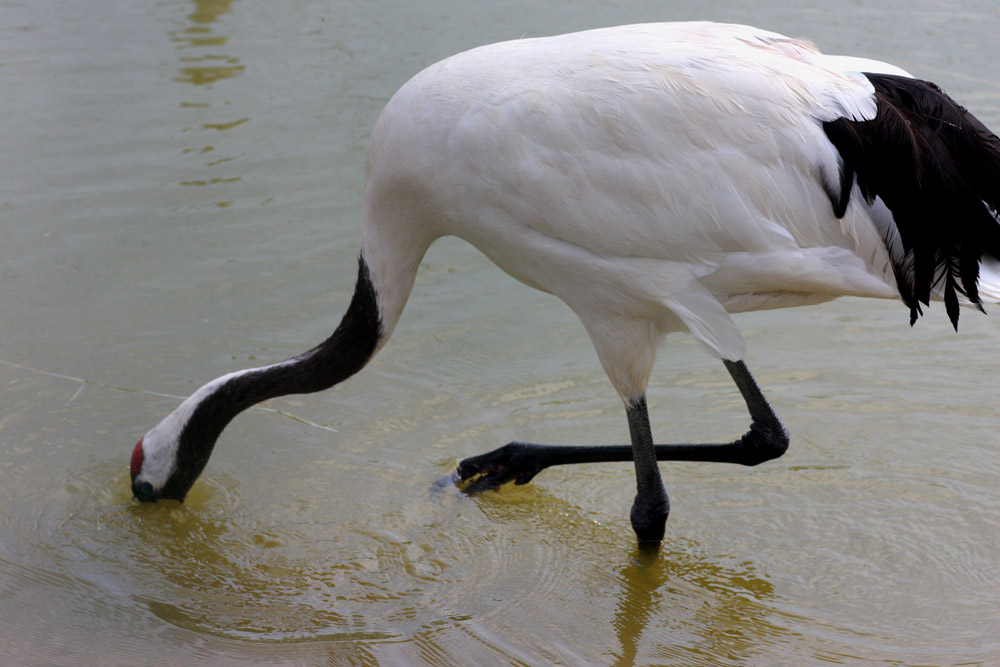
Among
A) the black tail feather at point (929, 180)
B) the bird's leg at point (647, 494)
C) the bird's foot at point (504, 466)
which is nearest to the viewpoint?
the black tail feather at point (929, 180)

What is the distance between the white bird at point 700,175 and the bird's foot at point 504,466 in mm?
889

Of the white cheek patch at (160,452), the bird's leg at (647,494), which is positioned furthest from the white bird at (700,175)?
the white cheek patch at (160,452)

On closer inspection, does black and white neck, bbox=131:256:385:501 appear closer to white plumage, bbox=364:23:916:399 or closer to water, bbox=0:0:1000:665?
water, bbox=0:0:1000:665

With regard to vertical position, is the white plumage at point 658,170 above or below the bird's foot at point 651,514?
above

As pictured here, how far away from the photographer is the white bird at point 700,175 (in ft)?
12.6

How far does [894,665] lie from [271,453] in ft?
8.97

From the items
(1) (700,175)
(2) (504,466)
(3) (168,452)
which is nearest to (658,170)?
(1) (700,175)

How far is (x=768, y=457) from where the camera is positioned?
479cm

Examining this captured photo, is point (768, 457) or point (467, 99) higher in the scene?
point (467, 99)

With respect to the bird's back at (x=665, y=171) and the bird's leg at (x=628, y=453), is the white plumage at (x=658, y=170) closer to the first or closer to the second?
the bird's back at (x=665, y=171)

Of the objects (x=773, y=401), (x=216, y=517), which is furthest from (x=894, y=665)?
(x=216, y=517)

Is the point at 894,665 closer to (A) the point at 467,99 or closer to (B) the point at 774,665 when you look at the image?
(B) the point at 774,665

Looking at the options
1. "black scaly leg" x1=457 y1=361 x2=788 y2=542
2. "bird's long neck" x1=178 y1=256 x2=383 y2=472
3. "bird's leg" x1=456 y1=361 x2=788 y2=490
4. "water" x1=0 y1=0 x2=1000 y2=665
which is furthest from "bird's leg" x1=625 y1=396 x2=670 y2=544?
"bird's long neck" x1=178 y1=256 x2=383 y2=472

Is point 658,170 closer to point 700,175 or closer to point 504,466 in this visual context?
point 700,175
